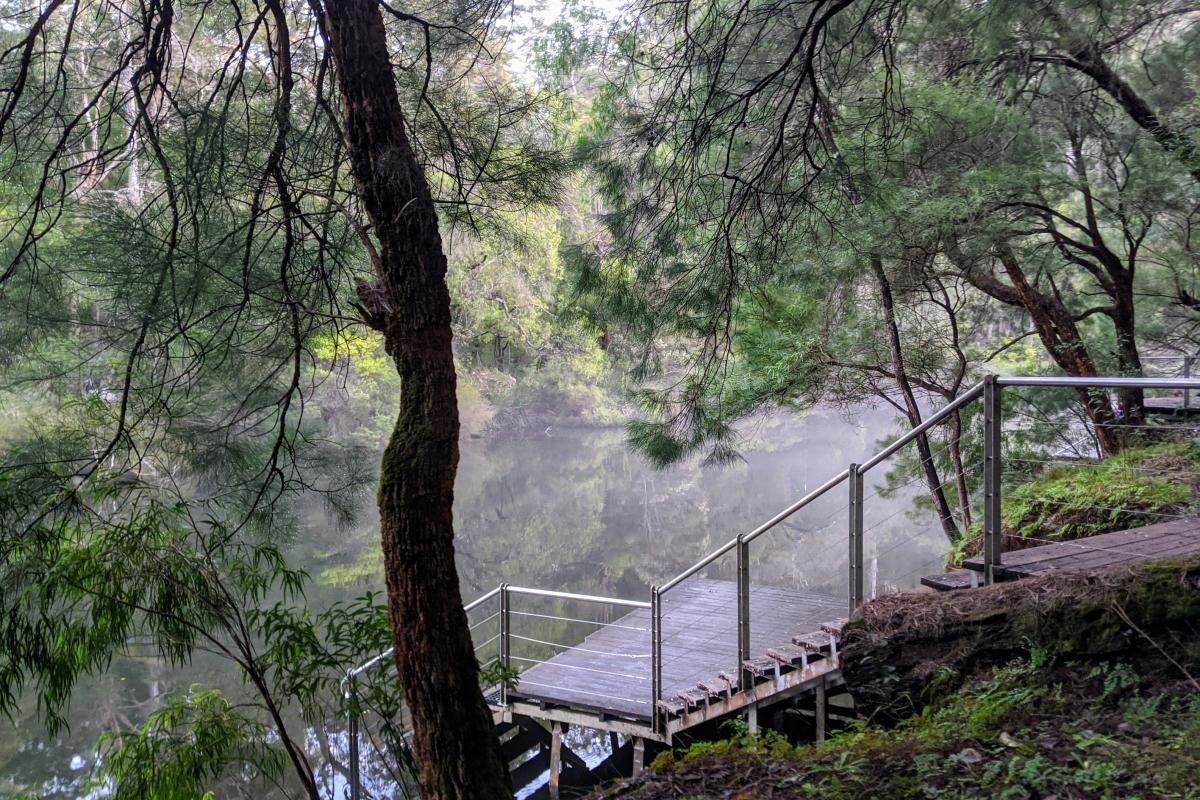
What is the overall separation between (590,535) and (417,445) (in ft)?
54.1

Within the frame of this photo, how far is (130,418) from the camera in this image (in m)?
5.62

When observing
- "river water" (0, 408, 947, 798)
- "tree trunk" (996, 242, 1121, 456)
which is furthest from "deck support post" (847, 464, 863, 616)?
"river water" (0, 408, 947, 798)

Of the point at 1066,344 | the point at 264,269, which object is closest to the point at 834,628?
the point at 264,269

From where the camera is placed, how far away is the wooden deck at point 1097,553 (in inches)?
132

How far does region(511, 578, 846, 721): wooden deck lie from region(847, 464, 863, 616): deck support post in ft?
4.54

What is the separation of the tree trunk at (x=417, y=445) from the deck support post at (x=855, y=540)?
1.98m

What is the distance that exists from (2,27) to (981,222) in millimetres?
6094

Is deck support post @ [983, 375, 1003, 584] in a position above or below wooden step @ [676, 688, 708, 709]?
above

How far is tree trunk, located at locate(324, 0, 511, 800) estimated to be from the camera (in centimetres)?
286

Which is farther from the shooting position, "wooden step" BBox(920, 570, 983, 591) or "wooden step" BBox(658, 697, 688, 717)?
"wooden step" BBox(658, 697, 688, 717)

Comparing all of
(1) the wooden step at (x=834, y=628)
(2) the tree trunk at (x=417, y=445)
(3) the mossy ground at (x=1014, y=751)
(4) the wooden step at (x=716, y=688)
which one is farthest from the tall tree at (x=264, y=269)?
(4) the wooden step at (x=716, y=688)

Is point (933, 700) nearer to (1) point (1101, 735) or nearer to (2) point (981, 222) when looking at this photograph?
(1) point (1101, 735)

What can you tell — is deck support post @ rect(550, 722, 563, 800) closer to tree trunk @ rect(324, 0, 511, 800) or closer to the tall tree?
the tall tree

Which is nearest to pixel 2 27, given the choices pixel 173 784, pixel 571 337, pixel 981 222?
pixel 173 784
